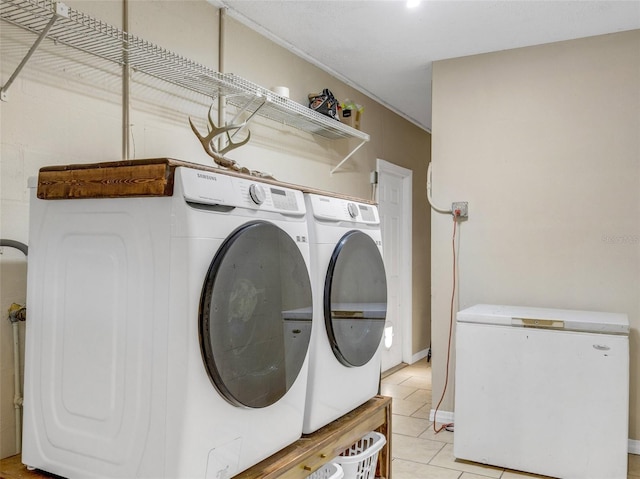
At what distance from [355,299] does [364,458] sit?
60 centimetres

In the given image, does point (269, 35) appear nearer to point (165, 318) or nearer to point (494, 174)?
point (494, 174)

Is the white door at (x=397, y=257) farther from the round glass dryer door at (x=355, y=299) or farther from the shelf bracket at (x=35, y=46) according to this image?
the shelf bracket at (x=35, y=46)

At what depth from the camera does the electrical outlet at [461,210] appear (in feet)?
11.4

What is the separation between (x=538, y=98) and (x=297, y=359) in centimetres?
261

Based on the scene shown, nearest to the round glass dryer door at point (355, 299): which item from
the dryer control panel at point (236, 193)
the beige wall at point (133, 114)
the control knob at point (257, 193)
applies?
the dryer control panel at point (236, 193)

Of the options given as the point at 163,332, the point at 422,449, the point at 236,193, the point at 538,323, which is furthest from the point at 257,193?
the point at 422,449

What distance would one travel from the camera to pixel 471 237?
3.46m

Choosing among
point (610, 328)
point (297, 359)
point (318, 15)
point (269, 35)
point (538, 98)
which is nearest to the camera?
point (297, 359)

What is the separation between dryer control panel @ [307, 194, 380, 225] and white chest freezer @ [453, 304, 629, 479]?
1085 mm

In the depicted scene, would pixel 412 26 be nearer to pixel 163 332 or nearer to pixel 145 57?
pixel 145 57

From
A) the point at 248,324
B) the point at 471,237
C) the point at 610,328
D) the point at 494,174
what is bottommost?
the point at 610,328

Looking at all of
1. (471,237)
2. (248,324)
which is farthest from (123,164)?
(471,237)

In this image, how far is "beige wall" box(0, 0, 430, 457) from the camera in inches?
67.8

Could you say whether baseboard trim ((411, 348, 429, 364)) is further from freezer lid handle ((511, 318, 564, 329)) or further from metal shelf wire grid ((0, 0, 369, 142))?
metal shelf wire grid ((0, 0, 369, 142))
